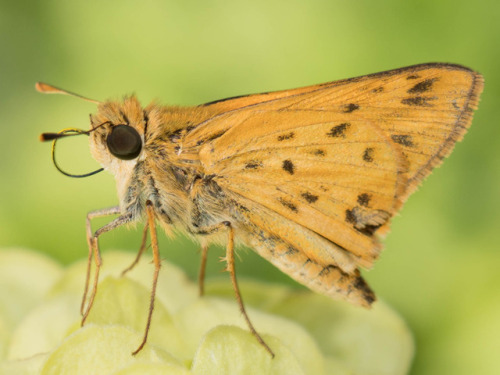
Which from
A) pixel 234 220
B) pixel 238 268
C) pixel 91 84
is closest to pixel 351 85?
pixel 234 220

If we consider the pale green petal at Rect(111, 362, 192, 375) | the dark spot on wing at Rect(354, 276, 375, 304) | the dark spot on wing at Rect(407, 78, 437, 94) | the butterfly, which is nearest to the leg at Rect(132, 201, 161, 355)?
the butterfly

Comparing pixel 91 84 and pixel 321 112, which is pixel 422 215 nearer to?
pixel 321 112

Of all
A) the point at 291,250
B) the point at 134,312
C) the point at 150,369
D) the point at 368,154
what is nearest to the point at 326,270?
the point at 291,250

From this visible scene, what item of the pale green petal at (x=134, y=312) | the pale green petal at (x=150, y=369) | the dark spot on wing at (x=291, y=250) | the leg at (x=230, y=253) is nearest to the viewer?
the pale green petal at (x=150, y=369)

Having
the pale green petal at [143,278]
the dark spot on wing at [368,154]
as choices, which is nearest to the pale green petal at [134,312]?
the pale green petal at [143,278]

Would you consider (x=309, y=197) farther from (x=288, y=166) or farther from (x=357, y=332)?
(x=357, y=332)

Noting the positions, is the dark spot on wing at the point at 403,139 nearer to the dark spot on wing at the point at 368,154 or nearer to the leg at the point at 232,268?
the dark spot on wing at the point at 368,154

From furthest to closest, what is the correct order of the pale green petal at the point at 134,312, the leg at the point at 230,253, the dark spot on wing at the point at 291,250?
the dark spot on wing at the point at 291,250 < the leg at the point at 230,253 < the pale green petal at the point at 134,312
